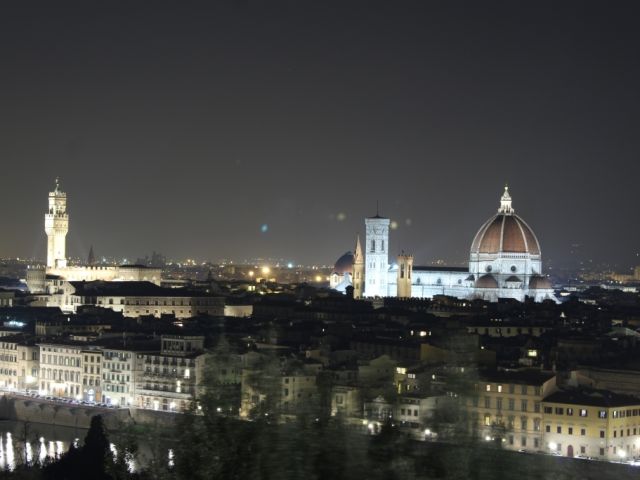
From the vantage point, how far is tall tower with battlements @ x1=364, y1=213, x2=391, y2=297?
89.9 meters

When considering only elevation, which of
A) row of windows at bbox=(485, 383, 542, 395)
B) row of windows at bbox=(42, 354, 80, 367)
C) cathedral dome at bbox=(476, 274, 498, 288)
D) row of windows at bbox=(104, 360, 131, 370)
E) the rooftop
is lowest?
the rooftop

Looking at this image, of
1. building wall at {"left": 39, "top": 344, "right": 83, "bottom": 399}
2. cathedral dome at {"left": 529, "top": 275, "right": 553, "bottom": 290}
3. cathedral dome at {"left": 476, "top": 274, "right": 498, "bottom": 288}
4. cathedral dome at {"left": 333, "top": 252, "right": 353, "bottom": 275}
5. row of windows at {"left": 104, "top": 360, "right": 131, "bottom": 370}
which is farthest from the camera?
cathedral dome at {"left": 333, "top": 252, "right": 353, "bottom": 275}

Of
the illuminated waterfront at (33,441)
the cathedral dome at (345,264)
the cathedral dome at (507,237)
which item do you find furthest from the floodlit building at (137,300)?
the cathedral dome at (345,264)

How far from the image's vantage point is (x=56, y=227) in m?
88.0

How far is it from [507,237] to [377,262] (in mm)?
8623

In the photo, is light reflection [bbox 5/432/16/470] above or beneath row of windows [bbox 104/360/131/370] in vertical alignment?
beneath

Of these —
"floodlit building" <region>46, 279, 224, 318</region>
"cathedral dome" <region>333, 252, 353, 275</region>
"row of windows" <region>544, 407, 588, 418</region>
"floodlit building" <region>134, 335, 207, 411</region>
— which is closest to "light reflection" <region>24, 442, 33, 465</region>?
"floodlit building" <region>134, 335, 207, 411</region>

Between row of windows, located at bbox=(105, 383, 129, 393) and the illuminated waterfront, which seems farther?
row of windows, located at bbox=(105, 383, 129, 393)

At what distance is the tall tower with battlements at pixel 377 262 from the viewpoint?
8988 cm

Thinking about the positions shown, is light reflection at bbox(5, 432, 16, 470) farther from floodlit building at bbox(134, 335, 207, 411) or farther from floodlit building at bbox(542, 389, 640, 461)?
floodlit building at bbox(542, 389, 640, 461)

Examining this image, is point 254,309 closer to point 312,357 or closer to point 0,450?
point 312,357

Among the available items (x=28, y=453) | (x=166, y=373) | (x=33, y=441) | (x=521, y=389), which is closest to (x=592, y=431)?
(x=521, y=389)

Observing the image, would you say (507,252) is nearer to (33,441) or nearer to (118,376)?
(118,376)

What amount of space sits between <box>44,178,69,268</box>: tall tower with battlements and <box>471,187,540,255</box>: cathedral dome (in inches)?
950
